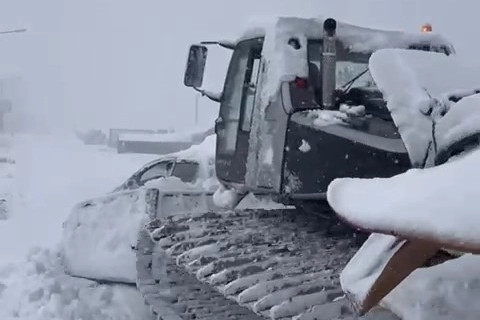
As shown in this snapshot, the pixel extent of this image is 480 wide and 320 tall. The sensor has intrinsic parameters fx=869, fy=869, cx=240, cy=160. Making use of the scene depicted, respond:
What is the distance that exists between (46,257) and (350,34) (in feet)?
18.4

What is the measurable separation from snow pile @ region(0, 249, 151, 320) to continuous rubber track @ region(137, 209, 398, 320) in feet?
4.25

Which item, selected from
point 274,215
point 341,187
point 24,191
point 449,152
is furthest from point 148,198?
point 24,191

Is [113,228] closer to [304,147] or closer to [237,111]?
[237,111]

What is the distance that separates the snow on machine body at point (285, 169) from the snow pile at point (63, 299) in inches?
50.2

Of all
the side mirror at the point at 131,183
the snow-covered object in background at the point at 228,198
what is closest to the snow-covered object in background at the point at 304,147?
the snow-covered object in background at the point at 228,198

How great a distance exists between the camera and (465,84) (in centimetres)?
419

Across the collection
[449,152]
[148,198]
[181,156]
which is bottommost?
[181,156]

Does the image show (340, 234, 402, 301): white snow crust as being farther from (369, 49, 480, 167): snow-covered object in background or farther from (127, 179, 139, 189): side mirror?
(127, 179, 139, 189): side mirror

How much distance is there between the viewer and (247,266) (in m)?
3.97

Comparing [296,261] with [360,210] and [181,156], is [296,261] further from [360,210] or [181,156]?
[181,156]

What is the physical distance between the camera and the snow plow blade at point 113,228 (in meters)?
7.43

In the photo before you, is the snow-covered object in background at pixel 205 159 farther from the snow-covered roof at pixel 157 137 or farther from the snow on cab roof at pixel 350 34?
the snow-covered roof at pixel 157 137

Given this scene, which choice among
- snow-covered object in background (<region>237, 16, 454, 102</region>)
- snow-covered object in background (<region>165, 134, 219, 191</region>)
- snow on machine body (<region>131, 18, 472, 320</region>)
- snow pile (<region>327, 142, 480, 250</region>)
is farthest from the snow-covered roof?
snow pile (<region>327, 142, 480, 250</region>)

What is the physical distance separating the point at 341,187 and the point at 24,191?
20034 mm
